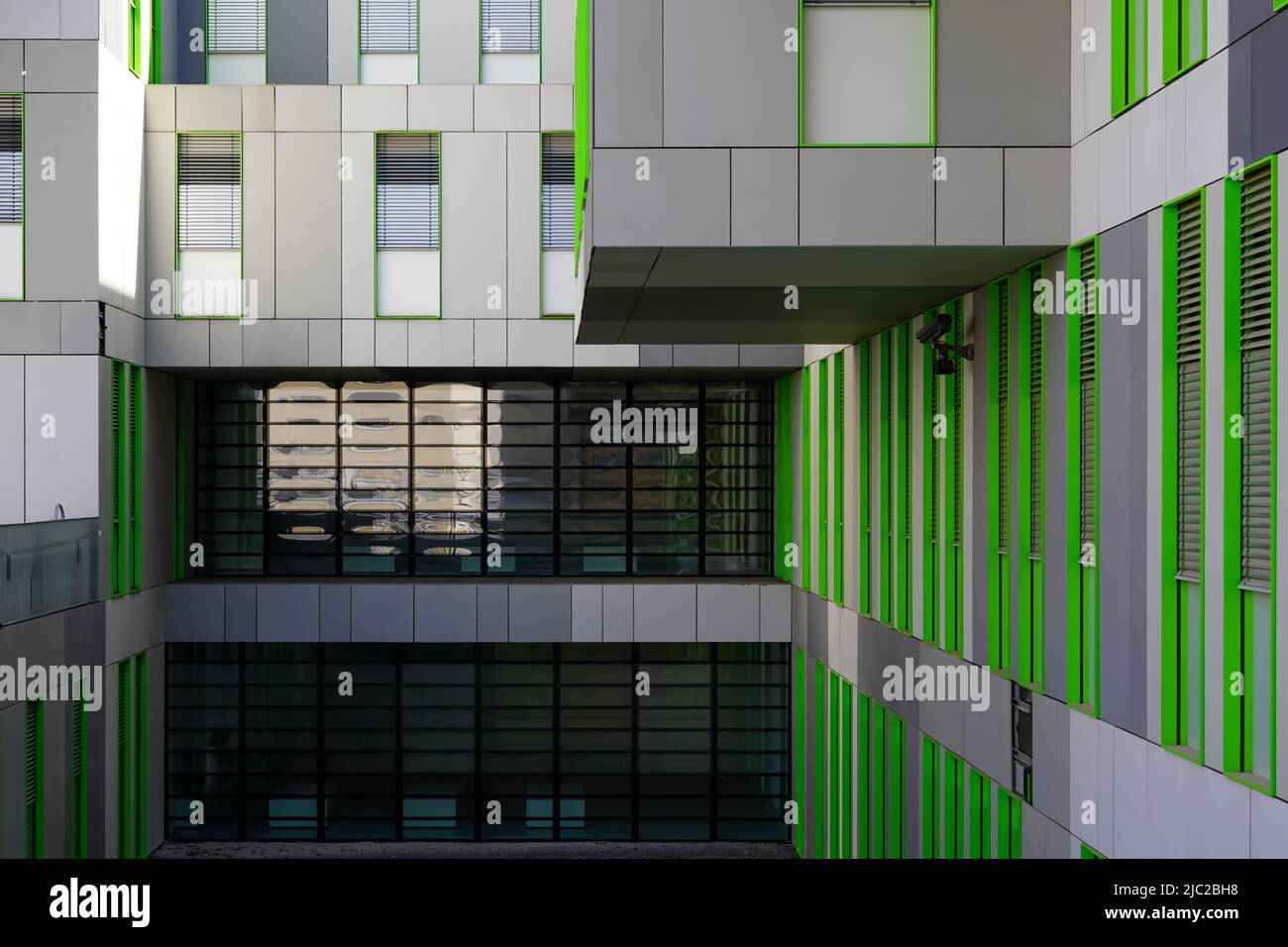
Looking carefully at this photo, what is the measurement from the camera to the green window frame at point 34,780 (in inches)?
→ 512

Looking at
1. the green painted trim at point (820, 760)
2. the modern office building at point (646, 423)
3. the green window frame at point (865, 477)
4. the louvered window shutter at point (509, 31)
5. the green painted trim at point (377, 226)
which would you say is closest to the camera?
the modern office building at point (646, 423)

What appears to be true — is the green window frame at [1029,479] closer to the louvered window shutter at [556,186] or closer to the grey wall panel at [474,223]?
the louvered window shutter at [556,186]

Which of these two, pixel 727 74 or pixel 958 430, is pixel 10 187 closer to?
pixel 727 74

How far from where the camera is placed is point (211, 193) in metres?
16.5

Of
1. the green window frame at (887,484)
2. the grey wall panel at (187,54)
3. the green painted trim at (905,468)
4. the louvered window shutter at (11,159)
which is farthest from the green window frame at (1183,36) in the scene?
the grey wall panel at (187,54)

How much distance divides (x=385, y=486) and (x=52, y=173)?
6641mm

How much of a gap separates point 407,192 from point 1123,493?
1241 centimetres

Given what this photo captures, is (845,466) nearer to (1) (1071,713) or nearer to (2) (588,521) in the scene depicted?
(2) (588,521)

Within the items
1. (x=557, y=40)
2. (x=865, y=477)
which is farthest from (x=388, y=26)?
(x=865, y=477)

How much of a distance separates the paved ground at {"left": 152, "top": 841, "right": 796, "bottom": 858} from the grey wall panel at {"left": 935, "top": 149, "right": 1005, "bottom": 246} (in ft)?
39.7

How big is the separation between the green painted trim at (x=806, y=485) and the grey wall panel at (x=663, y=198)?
8735mm

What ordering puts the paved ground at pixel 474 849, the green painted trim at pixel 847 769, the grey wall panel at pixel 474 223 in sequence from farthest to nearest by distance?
1. the paved ground at pixel 474 849
2. the grey wall panel at pixel 474 223
3. the green painted trim at pixel 847 769

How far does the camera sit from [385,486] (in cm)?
1838
